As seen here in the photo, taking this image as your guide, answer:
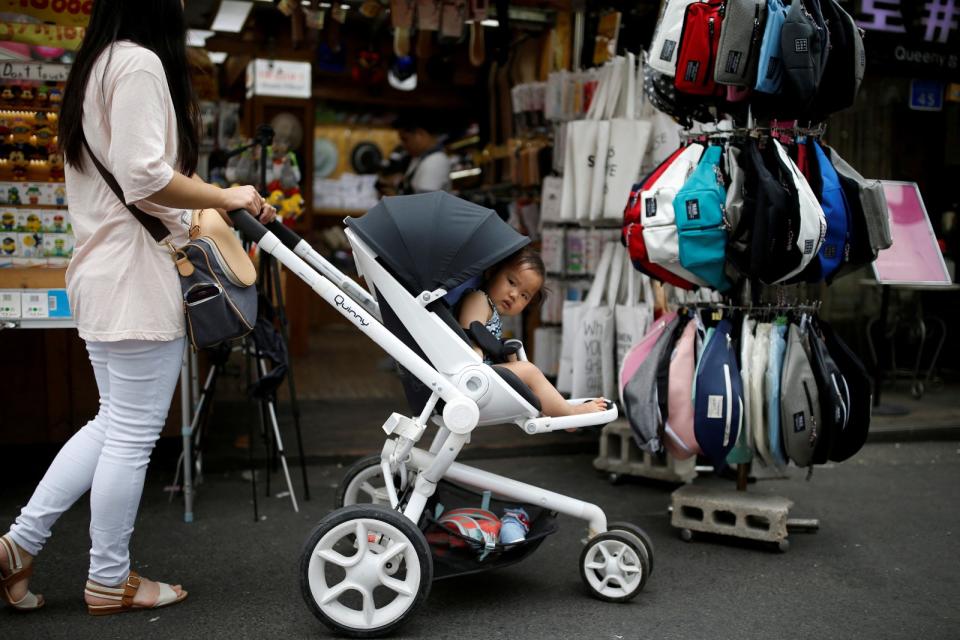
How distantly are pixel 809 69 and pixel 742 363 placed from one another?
3.90ft

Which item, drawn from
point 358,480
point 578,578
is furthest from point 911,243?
point 358,480

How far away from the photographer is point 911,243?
612 centimetres

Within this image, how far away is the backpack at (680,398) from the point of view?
3830mm

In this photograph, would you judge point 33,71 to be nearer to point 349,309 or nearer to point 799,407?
point 349,309

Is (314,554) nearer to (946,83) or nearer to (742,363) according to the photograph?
(742,363)

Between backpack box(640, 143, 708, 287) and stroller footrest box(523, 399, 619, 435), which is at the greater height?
backpack box(640, 143, 708, 287)

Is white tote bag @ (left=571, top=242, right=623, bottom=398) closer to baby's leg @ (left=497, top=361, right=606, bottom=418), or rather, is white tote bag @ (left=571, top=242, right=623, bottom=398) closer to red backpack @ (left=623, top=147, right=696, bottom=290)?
red backpack @ (left=623, top=147, right=696, bottom=290)

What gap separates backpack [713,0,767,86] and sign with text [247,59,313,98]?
617 cm

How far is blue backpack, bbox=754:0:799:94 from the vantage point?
11.6 ft

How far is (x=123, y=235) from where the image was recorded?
2.96m

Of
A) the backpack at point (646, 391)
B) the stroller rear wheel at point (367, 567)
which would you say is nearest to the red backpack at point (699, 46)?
the backpack at point (646, 391)

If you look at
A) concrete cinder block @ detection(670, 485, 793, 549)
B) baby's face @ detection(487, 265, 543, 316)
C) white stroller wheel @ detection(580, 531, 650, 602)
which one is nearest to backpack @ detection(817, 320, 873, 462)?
concrete cinder block @ detection(670, 485, 793, 549)

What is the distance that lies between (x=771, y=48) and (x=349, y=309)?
74.9 inches

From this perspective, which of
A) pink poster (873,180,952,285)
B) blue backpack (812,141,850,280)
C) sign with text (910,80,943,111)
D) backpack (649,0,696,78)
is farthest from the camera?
sign with text (910,80,943,111)
